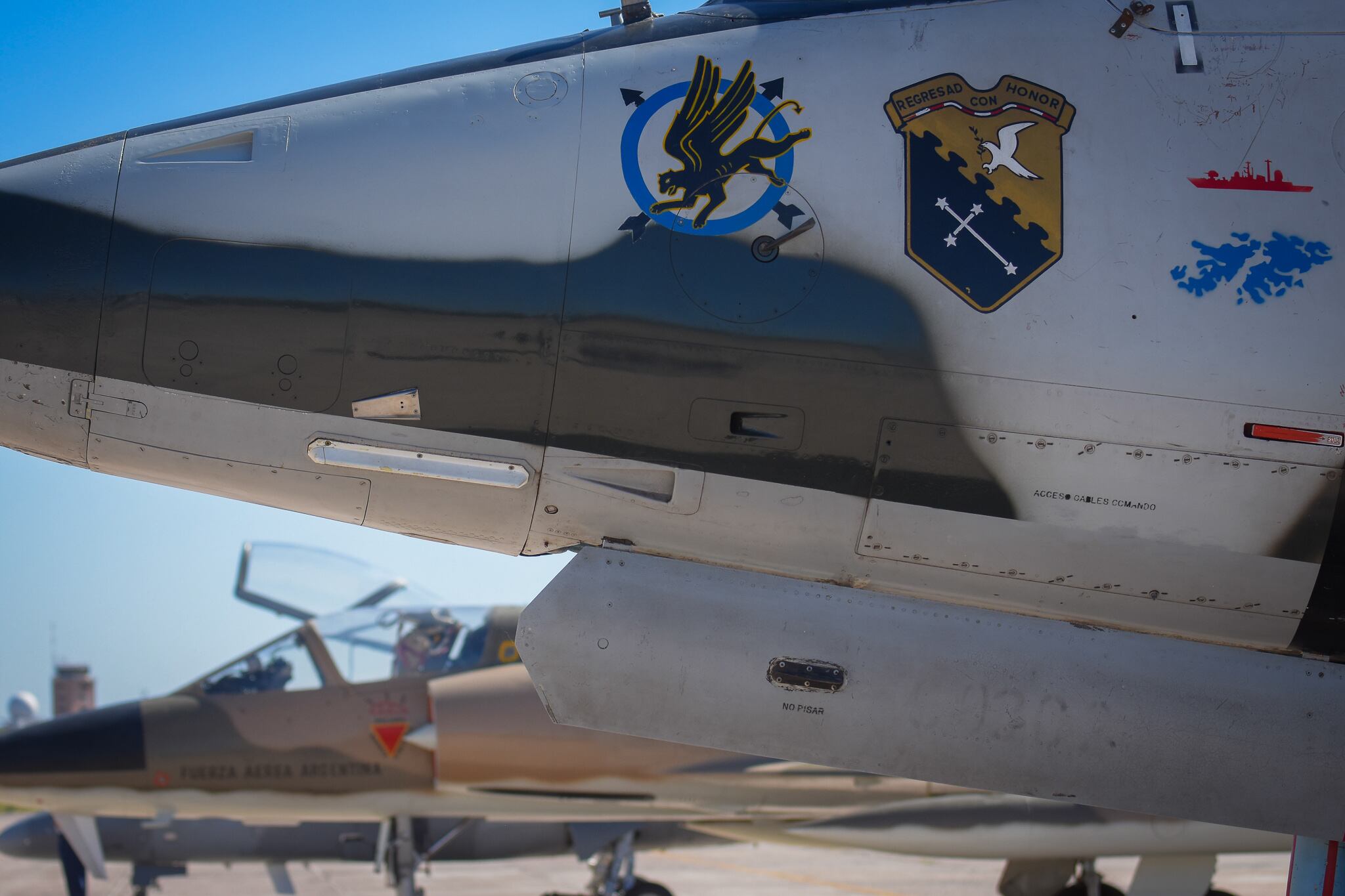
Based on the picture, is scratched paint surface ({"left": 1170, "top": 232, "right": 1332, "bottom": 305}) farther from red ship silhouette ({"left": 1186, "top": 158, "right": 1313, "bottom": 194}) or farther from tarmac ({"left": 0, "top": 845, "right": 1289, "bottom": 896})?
tarmac ({"left": 0, "top": 845, "right": 1289, "bottom": 896})

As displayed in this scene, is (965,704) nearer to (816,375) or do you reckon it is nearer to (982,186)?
(816,375)

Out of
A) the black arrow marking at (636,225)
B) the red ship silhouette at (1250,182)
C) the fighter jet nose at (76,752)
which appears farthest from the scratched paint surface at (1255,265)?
the fighter jet nose at (76,752)

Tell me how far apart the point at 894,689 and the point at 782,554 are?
1.78 feet

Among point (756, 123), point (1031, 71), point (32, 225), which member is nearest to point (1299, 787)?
point (1031, 71)

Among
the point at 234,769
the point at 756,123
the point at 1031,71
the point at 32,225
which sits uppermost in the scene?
the point at 1031,71

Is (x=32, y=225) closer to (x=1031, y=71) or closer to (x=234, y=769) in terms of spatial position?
(x=1031, y=71)

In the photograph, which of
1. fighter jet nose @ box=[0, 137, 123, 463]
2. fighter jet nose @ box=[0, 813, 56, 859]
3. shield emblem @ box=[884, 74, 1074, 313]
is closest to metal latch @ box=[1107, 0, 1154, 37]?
shield emblem @ box=[884, 74, 1074, 313]

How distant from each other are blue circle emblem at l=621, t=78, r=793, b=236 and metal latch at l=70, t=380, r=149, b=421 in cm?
167

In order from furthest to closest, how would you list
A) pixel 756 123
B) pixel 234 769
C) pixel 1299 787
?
pixel 234 769 < pixel 756 123 < pixel 1299 787

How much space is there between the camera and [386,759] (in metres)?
8.70

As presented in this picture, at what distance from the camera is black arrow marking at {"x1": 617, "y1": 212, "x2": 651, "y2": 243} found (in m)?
3.47

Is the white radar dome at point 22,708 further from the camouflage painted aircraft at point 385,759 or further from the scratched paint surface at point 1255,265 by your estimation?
the scratched paint surface at point 1255,265

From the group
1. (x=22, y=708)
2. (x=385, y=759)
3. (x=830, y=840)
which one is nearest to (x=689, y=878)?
(x=830, y=840)

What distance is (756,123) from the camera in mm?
3537
